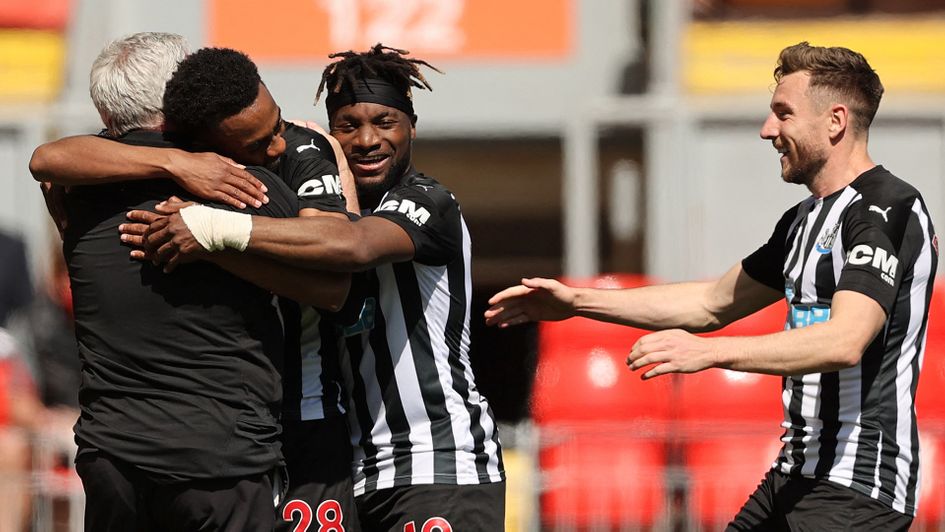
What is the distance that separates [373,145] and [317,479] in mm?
1070

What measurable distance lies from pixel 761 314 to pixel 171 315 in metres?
4.58

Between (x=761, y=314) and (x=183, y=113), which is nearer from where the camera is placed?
(x=183, y=113)

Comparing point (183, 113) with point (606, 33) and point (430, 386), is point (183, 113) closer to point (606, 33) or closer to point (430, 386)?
point (430, 386)

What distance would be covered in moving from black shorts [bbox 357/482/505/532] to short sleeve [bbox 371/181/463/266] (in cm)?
69

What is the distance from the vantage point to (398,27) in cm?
972

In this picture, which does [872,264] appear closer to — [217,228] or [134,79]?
[217,228]

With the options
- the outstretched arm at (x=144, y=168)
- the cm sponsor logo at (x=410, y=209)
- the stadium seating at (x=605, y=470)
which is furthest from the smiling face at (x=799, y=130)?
the stadium seating at (x=605, y=470)

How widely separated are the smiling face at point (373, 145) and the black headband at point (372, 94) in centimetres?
2

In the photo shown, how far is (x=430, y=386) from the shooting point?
13.8 ft

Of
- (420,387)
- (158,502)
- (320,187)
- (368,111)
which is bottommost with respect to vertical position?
(158,502)

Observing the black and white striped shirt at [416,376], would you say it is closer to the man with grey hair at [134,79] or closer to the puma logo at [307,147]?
the puma logo at [307,147]

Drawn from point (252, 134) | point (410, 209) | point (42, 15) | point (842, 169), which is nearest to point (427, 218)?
point (410, 209)

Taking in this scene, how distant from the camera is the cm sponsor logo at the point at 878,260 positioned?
12.8 ft

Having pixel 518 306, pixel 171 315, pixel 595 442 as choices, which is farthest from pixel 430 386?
pixel 595 442
